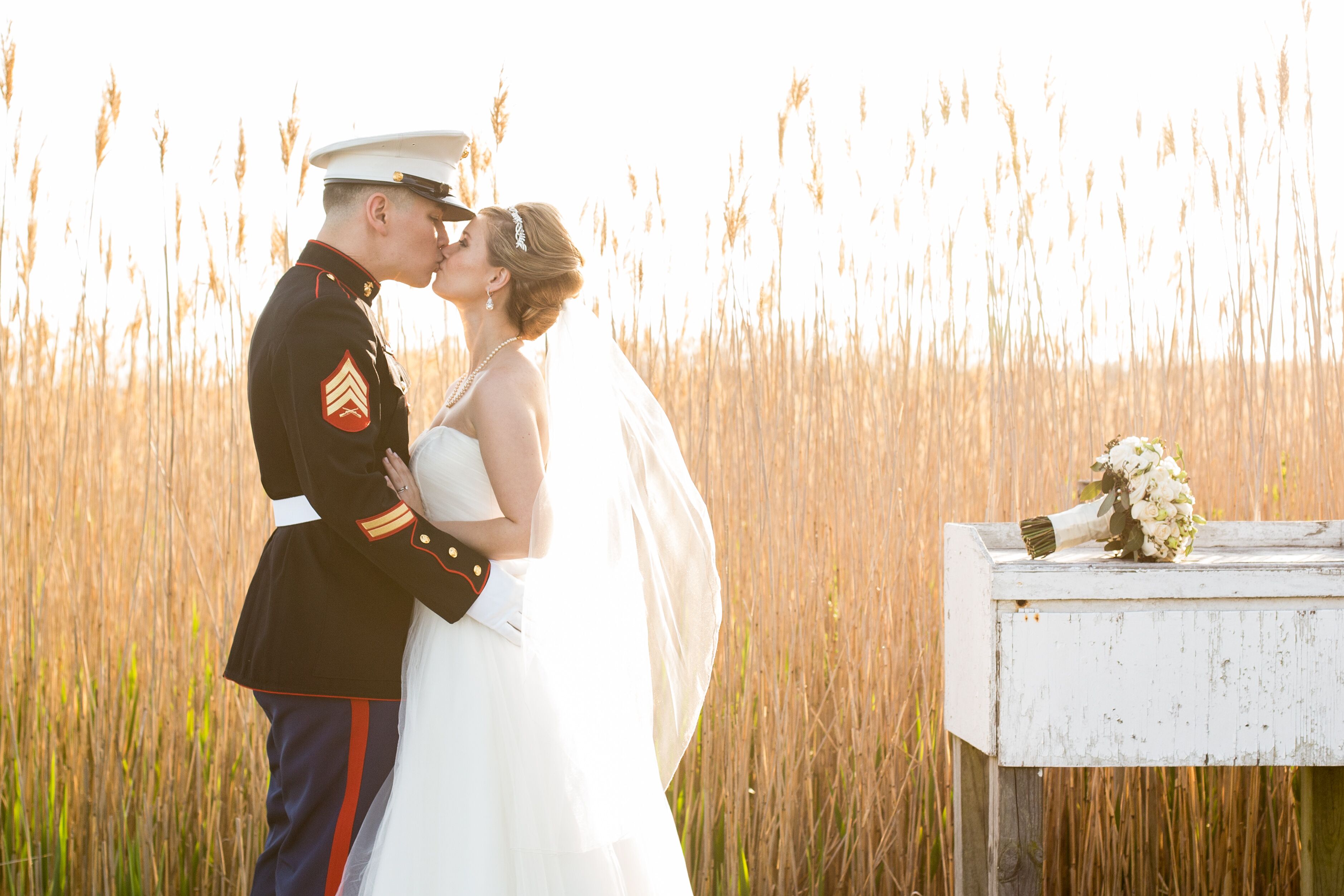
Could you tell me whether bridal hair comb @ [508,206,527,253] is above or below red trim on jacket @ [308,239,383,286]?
above

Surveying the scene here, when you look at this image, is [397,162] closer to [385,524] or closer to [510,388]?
[510,388]

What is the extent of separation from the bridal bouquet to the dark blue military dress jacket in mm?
957

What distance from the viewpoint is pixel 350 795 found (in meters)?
1.37

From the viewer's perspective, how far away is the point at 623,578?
60.7 inches

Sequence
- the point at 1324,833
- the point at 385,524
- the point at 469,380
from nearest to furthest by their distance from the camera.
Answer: the point at 385,524 < the point at 469,380 < the point at 1324,833

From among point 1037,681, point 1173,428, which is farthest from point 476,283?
point 1173,428

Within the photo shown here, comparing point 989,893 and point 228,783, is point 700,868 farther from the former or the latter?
point 228,783

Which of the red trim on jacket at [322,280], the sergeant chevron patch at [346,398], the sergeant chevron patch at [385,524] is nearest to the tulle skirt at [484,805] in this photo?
the sergeant chevron patch at [385,524]

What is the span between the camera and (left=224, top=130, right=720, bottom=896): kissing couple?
135 centimetres

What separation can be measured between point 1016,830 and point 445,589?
103 centimetres

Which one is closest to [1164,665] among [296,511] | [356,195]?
[296,511]

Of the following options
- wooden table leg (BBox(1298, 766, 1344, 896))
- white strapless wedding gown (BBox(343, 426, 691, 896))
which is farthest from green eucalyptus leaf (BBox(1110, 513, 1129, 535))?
white strapless wedding gown (BBox(343, 426, 691, 896))

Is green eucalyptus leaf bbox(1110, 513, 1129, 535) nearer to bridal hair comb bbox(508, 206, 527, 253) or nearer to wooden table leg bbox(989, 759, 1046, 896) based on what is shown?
wooden table leg bbox(989, 759, 1046, 896)

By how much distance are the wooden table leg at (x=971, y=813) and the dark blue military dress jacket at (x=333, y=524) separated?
1006mm
